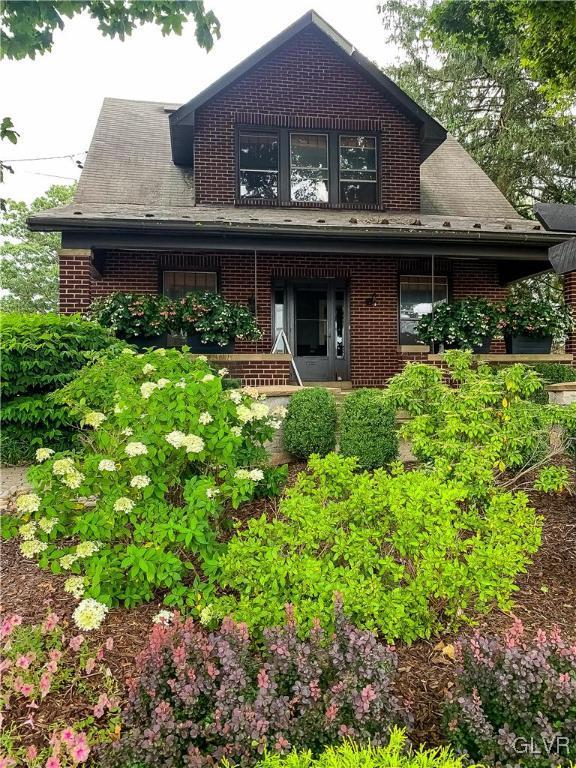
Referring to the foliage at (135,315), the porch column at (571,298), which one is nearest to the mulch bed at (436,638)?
the foliage at (135,315)

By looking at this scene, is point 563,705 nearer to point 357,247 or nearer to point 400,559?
point 400,559

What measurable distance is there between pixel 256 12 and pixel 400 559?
6907 mm

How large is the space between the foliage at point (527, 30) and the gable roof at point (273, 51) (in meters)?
1.47

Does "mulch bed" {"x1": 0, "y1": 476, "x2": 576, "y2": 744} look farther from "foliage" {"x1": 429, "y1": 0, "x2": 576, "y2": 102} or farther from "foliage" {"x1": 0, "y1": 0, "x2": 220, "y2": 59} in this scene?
"foliage" {"x1": 429, "y1": 0, "x2": 576, "y2": 102}

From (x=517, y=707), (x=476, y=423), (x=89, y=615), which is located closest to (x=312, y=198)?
(x=476, y=423)

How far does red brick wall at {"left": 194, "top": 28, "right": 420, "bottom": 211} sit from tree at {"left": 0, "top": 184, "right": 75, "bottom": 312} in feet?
66.1

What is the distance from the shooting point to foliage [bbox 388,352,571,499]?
4008mm

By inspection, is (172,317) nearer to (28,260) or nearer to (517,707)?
(517,707)

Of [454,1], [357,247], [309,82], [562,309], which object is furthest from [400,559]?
[454,1]

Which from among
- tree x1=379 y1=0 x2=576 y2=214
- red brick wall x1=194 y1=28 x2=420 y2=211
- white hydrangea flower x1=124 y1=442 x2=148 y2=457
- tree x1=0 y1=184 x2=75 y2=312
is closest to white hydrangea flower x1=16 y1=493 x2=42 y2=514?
white hydrangea flower x1=124 y1=442 x2=148 y2=457

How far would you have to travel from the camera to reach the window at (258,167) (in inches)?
424

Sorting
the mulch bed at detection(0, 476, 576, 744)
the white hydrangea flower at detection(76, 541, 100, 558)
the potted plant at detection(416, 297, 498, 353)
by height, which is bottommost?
the mulch bed at detection(0, 476, 576, 744)

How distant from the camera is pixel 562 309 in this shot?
9.88 metres

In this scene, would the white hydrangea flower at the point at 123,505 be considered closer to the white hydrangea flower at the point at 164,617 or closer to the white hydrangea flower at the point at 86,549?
the white hydrangea flower at the point at 86,549
